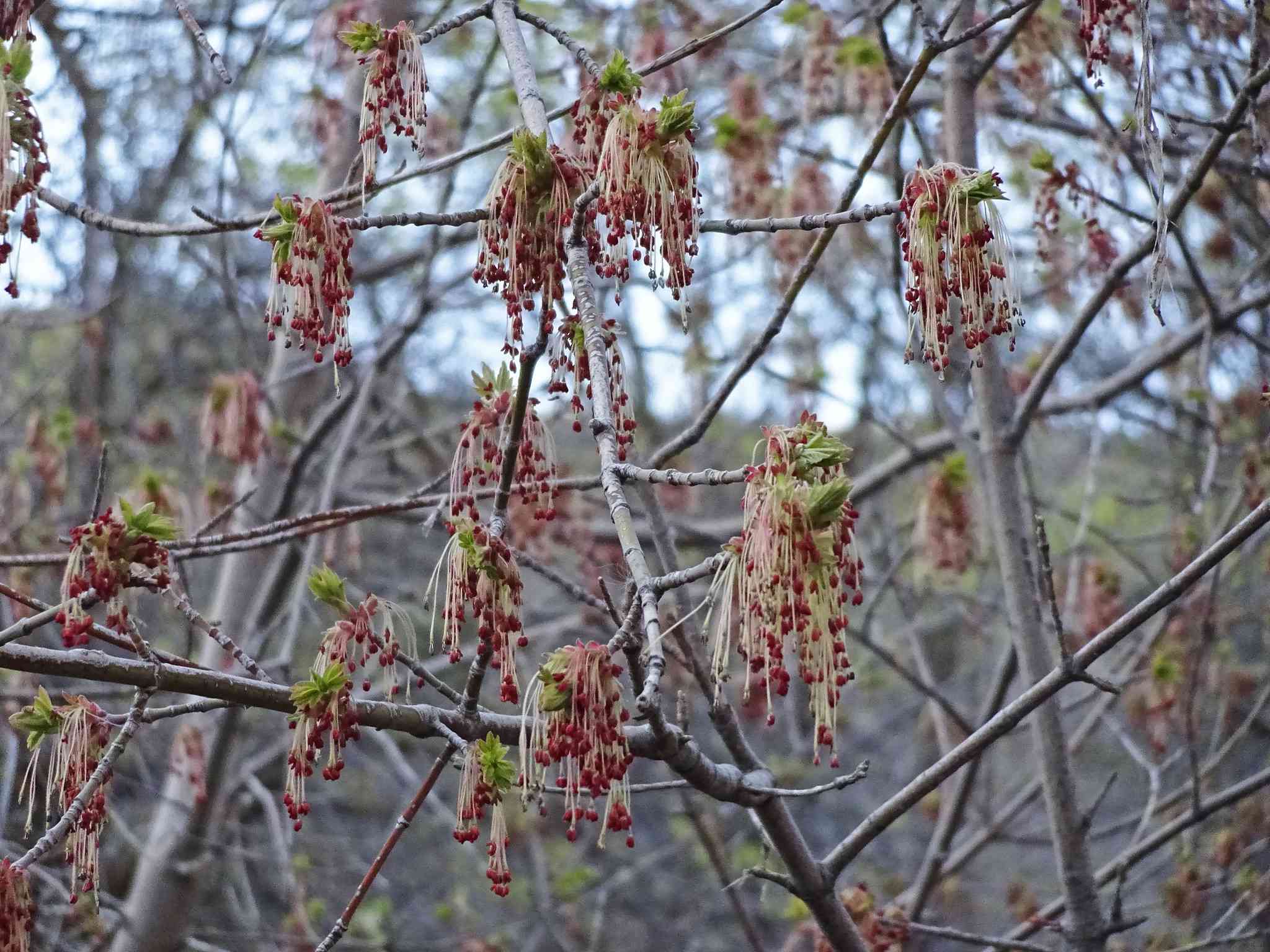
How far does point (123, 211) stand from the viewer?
8.09 metres

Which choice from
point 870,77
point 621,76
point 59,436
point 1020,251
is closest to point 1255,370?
point 1020,251

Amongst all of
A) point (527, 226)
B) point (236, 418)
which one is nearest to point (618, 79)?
point (527, 226)

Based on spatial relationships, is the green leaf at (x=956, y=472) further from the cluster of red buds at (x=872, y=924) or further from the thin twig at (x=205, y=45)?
the thin twig at (x=205, y=45)

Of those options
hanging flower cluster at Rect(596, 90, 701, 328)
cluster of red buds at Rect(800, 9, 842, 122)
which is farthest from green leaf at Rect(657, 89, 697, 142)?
cluster of red buds at Rect(800, 9, 842, 122)

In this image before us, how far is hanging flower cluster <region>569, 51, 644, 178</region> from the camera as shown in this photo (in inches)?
91.0

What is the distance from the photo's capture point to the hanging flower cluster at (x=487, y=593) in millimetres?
1990

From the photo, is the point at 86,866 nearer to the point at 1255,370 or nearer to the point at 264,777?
the point at 1255,370

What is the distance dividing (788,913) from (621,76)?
326cm

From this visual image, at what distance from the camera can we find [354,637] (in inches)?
85.7

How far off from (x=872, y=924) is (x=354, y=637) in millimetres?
1949

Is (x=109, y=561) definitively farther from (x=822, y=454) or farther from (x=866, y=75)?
(x=866, y=75)

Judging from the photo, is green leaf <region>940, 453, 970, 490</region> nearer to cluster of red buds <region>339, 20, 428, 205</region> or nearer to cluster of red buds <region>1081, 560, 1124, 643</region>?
cluster of red buds <region>1081, 560, 1124, 643</region>

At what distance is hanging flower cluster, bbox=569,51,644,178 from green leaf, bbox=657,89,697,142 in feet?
0.34

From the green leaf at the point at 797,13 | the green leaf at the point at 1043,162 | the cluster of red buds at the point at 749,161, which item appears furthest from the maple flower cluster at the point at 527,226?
the green leaf at the point at 797,13
